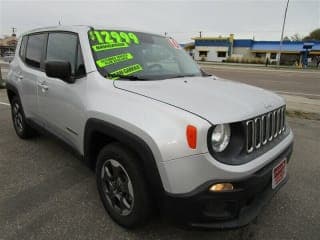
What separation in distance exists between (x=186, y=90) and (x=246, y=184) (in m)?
0.96

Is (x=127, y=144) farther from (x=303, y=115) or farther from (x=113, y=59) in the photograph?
(x=303, y=115)

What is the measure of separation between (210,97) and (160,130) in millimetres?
577

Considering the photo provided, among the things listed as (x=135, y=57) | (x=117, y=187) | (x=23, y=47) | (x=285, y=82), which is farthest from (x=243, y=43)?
(x=117, y=187)

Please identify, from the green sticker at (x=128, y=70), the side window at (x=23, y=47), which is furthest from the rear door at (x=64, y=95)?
the side window at (x=23, y=47)

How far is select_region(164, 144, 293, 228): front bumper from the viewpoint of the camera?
6.91 ft

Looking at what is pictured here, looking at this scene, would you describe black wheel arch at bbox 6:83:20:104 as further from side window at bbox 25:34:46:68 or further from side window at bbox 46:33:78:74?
side window at bbox 46:33:78:74

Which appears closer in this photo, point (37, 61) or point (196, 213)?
point (196, 213)

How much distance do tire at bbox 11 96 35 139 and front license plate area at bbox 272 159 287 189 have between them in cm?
370

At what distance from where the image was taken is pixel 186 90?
2.66 meters

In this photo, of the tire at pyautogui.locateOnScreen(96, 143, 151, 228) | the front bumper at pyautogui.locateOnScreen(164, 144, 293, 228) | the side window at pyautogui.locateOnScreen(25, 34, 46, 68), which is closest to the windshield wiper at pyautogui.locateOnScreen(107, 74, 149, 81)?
the tire at pyautogui.locateOnScreen(96, 143, 151, 228)

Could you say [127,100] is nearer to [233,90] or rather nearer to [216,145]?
[216,145]

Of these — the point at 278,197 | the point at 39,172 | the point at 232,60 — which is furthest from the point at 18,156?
the point at 232,60

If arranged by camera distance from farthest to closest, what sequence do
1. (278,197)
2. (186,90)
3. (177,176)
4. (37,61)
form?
(37,61) < (278,197) < (186,90) < (177,176)

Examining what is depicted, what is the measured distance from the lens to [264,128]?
8.23 ft
